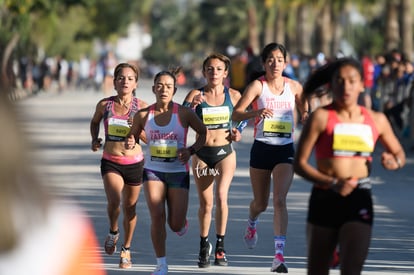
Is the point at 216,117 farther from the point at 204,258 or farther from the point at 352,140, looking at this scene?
the point at 352,140

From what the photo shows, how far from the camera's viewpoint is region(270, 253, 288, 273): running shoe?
10.3 meters

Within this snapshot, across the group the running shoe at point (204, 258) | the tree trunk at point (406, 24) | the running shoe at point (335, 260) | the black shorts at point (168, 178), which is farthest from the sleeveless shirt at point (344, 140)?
the tree trunk at point (406, 24)

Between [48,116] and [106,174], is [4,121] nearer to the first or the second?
[106,174]

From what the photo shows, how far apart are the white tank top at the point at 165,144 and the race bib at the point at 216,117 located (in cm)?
95

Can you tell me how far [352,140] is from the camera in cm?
714

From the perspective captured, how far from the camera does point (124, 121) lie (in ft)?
36.0

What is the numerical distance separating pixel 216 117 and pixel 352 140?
402cm

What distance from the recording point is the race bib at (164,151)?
394 inches

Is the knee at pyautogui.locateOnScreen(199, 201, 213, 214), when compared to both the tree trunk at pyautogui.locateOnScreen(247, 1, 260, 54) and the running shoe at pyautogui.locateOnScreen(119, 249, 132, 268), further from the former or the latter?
the tree trunk at pyautogui.locateOnScreen(247, 1, 260, 54)

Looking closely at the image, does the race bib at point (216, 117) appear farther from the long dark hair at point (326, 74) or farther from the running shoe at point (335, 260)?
the running shoe at point (335, 260)

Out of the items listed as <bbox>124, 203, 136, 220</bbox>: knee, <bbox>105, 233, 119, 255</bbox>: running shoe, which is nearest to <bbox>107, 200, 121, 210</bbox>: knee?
<bbox>124, 203, 136, 220</bbox>: knee

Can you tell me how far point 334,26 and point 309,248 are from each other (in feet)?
182

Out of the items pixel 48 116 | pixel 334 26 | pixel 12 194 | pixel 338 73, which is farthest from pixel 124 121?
pixel 334 26

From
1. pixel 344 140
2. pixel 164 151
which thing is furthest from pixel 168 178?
pixel 344 140
